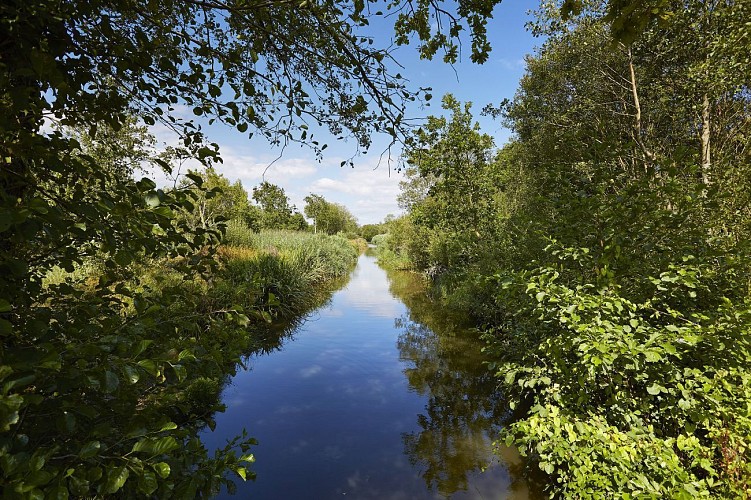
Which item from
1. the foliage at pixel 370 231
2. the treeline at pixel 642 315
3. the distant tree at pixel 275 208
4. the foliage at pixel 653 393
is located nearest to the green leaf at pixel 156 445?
the treeline at pixel 642 315

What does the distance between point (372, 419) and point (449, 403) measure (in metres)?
1.35

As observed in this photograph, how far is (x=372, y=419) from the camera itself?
18.1 feet

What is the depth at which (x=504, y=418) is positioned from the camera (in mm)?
5414

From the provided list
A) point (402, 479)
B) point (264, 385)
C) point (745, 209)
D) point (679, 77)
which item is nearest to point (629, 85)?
point (679, 77)

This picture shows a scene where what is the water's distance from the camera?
4.10 m

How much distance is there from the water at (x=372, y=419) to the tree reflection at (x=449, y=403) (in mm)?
18

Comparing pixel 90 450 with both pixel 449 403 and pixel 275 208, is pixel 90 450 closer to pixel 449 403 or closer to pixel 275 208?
pixel 449 403

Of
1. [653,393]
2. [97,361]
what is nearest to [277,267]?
[97,361]

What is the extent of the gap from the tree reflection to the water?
18mm

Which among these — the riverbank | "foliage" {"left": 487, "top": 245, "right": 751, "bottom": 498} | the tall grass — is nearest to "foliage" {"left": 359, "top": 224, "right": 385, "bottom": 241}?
the tall grass

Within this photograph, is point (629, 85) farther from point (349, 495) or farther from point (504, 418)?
point (349, 495)

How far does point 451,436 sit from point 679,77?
8454mm

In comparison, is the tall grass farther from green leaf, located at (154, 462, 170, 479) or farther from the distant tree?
the distant tree

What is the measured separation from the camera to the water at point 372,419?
13.4 ft
